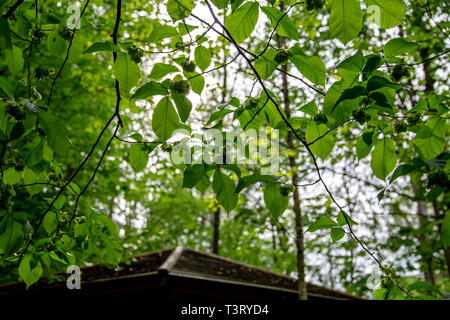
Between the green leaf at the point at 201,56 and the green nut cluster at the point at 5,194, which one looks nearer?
the green leaf at the point at 201,56

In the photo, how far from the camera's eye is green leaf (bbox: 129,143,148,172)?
1488 millimetres

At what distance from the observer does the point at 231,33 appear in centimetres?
102

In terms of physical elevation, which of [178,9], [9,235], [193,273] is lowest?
[193,273]

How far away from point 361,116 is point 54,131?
89 centimetres

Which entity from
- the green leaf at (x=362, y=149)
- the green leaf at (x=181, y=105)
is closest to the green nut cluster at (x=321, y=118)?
the green leaf at (x=362, y=149)

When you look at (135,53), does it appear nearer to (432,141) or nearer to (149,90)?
(149,90)

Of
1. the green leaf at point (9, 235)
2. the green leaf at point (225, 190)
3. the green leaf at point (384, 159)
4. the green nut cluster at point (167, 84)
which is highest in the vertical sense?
the green nut cluster at point (167, 84)

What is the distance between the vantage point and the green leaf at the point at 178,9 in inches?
41.4

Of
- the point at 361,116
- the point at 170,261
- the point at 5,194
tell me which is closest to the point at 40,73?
the point at 5,194

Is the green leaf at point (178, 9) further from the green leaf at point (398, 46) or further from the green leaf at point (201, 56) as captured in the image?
the green leaf at point (398, 46)

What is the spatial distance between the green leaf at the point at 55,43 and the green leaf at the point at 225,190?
0.91 meters

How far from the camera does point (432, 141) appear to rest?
108cm

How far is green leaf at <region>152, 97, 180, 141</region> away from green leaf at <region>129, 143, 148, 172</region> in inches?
18.0
